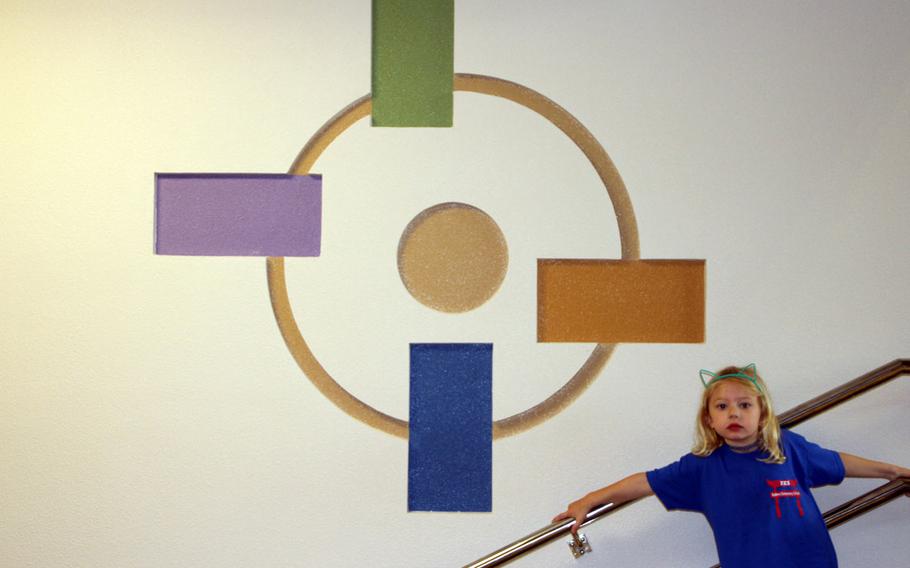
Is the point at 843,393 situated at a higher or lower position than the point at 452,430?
higher

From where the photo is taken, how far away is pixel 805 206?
2.21 metres

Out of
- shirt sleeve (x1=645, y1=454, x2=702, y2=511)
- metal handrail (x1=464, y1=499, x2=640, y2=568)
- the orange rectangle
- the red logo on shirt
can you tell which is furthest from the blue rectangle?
the red logo on shirt

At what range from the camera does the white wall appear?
221 centimetres

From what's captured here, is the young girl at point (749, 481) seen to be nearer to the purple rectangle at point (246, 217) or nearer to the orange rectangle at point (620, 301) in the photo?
the orange rectangle at point (620, 301)

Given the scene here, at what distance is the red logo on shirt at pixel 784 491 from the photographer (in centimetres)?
184

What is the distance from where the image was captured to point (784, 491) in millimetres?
1844

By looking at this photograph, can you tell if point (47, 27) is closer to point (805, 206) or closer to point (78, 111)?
point (78, 111)

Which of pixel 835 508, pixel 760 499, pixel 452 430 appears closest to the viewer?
pixel 760 499

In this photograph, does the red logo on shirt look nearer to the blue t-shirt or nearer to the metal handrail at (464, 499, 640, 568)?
the blue t-shirt

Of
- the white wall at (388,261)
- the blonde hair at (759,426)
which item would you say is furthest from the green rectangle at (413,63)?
the blonde hair at (759,426)

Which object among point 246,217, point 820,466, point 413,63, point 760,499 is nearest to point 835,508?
point 820,466

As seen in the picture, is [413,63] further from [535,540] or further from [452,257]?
[535,540]

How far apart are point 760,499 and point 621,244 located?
0.68 meters

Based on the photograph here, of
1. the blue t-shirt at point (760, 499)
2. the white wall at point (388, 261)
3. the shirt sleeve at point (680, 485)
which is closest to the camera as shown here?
the blue t-shirt at point (760, 499)
